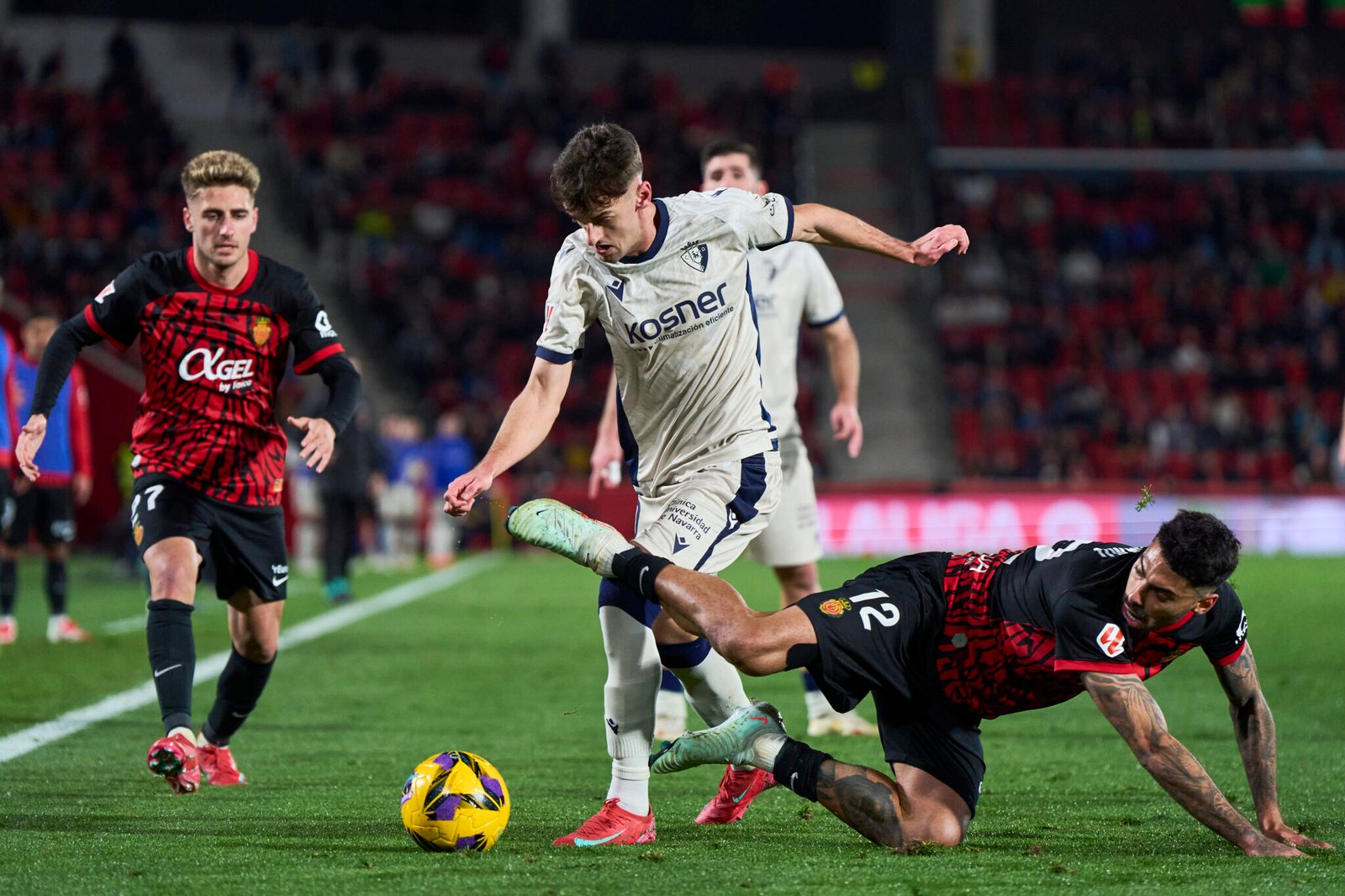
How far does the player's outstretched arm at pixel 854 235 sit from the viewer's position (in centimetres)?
492

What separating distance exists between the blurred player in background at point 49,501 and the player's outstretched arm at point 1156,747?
28.7 feet

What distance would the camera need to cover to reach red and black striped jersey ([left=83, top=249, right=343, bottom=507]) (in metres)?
5.68

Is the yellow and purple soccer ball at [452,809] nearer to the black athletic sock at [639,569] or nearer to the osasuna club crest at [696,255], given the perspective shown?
the black athletic sock at [639,569]

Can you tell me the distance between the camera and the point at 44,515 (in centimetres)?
1138

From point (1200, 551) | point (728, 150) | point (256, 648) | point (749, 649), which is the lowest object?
point (256, 648)

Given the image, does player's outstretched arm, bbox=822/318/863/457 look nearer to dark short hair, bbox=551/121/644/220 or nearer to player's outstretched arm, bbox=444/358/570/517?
player's outstretched arm, bbox=444/358/570/517

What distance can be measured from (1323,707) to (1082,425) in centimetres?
1612

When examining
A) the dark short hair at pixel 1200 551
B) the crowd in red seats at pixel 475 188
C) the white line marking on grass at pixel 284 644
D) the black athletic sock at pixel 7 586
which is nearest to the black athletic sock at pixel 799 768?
the dark short hair at pixel 1200 551

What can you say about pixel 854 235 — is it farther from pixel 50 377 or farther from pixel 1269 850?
pixel 50 377

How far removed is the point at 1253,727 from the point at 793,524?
2714 millimetres

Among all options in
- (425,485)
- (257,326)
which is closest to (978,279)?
(425,485)

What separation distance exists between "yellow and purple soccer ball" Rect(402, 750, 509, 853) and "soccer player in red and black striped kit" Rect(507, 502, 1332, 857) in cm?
51

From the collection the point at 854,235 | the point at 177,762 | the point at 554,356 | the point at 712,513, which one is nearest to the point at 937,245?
the point at 854,235

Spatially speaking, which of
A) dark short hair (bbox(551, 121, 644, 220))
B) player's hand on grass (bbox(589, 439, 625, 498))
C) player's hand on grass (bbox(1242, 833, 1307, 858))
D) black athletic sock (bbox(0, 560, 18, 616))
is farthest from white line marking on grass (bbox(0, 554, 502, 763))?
player's hand on grass (bbox(1242, 833, 1307, 858))
